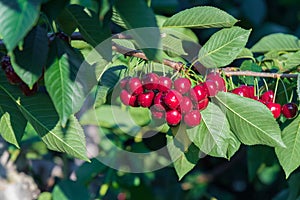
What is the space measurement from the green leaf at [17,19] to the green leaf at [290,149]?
1.97 ft

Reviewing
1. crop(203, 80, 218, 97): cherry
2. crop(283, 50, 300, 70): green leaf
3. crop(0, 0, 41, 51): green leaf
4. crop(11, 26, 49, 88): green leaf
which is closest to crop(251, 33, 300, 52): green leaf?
crop(283, 50, 300, 70): green leaf

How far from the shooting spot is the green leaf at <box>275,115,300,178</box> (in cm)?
108

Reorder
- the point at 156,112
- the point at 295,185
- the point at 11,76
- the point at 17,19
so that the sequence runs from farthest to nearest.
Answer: the point at 295,185 < the point at 156,112 < the point at 11,76 < the point at 17,19

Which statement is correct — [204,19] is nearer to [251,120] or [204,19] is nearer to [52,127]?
[251,120]

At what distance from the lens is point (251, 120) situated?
995 millimetres

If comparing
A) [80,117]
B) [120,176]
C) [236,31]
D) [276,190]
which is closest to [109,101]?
[236,31]

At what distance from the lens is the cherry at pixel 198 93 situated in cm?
95

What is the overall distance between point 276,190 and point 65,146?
2092 millimetres

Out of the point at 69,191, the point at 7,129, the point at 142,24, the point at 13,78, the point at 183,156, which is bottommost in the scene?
the point at 69,191

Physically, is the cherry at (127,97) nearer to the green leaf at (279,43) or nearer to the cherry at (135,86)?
the cherry at (135,86)

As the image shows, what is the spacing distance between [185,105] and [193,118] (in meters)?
0.03

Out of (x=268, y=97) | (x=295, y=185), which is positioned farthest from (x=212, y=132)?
(x=295, y=185)

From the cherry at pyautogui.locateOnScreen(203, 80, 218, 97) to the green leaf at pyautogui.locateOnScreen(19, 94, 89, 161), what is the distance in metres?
0.21

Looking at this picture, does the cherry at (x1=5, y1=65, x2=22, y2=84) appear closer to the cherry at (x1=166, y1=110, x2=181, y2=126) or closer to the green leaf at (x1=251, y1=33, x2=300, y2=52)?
the cherry at (x1=166, y1=110, x2=181, y2=126)
